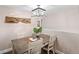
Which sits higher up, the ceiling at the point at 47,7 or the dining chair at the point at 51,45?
the ceiling at the point at 47,7

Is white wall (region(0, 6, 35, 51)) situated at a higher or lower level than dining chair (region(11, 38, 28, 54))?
higher

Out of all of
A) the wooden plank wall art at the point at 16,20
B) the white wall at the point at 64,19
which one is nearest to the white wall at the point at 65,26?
the white wall at the point at 64,19

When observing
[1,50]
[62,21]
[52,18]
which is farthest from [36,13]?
[1,50]

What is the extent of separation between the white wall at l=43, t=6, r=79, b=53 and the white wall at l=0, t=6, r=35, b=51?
0.75ft

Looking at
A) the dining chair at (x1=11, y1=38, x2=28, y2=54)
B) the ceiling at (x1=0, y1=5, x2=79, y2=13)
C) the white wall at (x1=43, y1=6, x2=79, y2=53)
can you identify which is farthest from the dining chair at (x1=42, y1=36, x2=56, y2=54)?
the ceiling at (x1=0, y1=5, x2=79, y2=13)

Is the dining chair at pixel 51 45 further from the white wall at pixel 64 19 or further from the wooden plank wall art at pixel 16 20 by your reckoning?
the wooden plank wall art at pixel 16 20

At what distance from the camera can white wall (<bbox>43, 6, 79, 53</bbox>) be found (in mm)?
977

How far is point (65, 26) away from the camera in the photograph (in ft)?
3.31

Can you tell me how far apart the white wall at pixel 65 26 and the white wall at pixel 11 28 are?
0.23 m

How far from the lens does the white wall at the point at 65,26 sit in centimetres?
98

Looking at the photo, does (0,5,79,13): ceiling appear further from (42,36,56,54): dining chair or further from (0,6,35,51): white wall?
(42,36,56,54): dining chair

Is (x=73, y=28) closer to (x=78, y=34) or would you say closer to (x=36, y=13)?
(x=78, y=34)

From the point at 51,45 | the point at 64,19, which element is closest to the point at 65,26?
the point at 64,19
